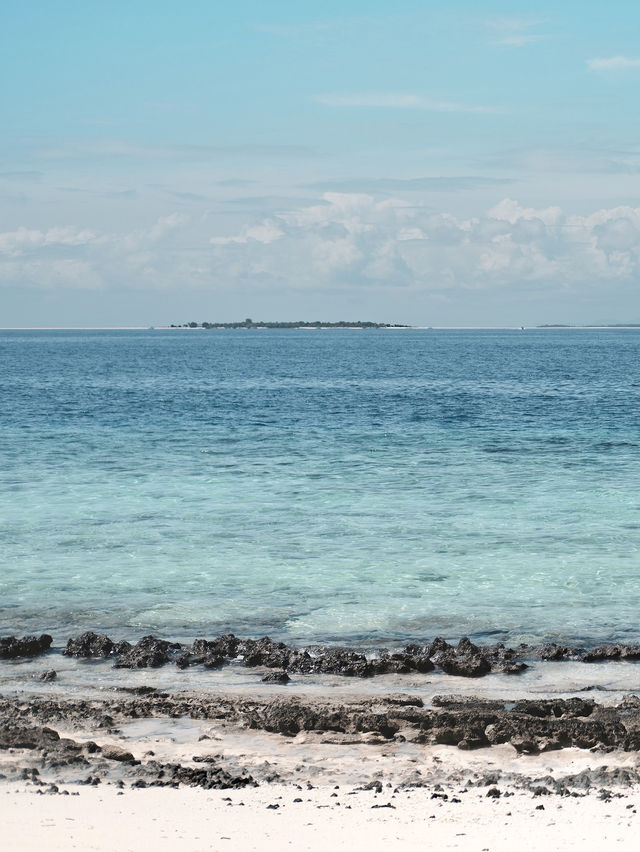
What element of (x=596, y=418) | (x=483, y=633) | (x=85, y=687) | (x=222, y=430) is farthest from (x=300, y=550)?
(x=596, y=418)

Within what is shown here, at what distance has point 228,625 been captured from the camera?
1644 centimetres

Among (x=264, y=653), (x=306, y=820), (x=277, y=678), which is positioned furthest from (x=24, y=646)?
(x=306, y=820)

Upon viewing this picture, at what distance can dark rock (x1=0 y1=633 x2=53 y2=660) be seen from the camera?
14680 millimetres

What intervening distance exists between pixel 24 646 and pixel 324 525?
1034 cm

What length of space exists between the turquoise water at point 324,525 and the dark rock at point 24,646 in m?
1.00

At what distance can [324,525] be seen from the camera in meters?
24.0

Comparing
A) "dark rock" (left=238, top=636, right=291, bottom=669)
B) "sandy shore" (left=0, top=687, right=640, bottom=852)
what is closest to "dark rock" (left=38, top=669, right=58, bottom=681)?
"sandy shore" (left=0, top=687, right=640, bottom=852)

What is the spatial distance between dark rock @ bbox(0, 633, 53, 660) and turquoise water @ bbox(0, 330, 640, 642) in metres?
1.00

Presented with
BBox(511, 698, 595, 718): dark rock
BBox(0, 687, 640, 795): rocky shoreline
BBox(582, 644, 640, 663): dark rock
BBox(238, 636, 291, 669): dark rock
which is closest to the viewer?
BBox(0, 687, 640, 795): rocky shoreline

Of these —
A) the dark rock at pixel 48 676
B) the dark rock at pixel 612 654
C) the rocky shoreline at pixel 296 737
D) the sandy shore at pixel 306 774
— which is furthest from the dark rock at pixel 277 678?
the dark rock at pixel 612 654

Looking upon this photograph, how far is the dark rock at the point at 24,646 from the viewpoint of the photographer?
14680mm

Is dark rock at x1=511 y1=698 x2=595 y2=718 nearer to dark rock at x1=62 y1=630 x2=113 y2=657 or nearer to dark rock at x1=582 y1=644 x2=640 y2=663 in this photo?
dark rock at x1=582 y1=644 x2=640 y2=663

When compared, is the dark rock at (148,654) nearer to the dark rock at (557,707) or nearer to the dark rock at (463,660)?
the dark rock at (463,660)

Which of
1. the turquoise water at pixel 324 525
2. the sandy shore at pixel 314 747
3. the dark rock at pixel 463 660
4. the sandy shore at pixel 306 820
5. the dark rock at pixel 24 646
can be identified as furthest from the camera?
the turquoise water at pixel 324 525
